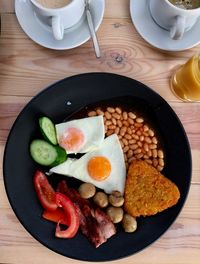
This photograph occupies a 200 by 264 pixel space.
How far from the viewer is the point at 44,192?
121 centimetres

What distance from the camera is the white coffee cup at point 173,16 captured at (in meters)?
1.14

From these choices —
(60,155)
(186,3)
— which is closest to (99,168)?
(60,155)

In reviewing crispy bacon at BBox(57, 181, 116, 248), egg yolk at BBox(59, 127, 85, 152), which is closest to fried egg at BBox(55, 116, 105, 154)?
egg yolk at BBox(59, 127, 85, 152)

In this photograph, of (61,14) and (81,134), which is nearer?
(61,14)

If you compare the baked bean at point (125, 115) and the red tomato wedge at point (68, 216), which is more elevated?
the baked bean at point (125, 115)

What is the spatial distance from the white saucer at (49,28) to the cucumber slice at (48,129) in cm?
20

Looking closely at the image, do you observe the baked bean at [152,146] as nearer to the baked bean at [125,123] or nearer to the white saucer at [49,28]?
the baked bean at [125,123]

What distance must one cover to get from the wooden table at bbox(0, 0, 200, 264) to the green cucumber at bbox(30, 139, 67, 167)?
4.1 inches

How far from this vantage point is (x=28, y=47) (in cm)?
127

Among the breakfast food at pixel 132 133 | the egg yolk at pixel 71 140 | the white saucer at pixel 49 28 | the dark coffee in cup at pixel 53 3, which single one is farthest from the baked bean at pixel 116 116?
the dark coffee in cup at pixel 53 3

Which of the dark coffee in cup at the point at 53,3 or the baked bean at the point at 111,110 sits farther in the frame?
the baked bean at the point at 111,110

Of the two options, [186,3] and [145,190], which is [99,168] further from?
[186,3]

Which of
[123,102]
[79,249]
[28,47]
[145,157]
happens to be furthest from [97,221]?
[28,47]

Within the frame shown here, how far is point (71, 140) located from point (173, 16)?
16.4 inches
